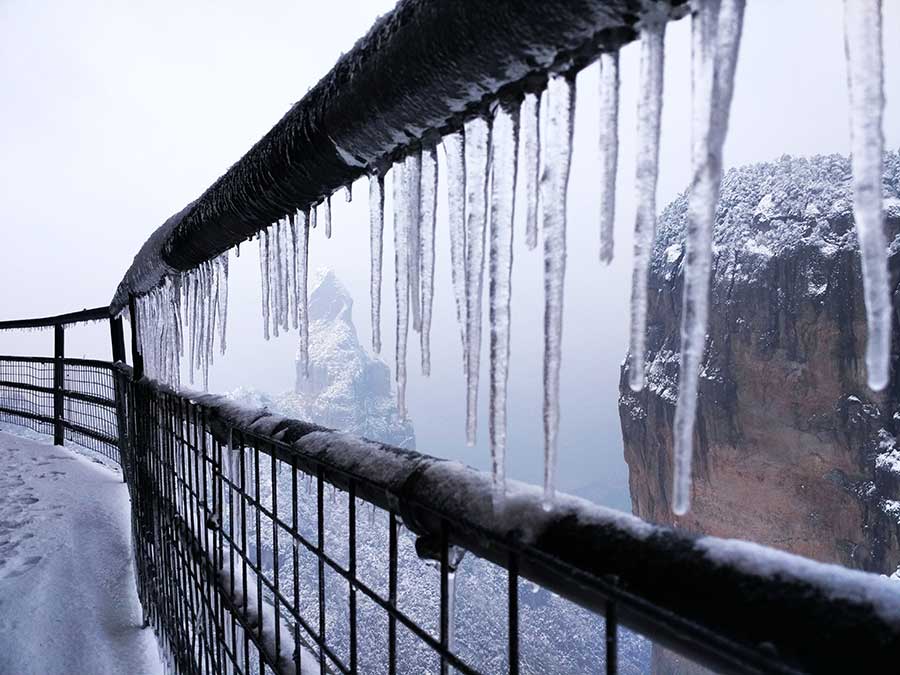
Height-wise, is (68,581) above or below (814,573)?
below

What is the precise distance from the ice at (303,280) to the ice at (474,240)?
22.7 inches

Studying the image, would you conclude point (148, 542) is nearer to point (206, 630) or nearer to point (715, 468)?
point (206, 630)

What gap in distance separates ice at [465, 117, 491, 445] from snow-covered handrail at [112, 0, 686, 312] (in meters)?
0.03

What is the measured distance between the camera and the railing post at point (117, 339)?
14.7 ft

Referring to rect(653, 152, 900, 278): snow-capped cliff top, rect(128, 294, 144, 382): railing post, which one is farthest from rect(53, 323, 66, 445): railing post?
rect(653, 152, 900, 278): snow-capped cliff top

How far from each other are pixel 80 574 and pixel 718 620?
3999 millimetres

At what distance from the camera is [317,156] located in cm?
94

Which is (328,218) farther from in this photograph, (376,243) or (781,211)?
(781,211)

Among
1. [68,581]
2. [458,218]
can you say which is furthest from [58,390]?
[458,218]

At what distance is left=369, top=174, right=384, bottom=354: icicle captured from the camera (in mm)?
1026

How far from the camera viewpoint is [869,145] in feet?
1.39

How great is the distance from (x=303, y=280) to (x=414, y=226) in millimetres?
637

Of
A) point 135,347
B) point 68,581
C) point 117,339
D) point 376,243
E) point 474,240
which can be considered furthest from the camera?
point 117,339

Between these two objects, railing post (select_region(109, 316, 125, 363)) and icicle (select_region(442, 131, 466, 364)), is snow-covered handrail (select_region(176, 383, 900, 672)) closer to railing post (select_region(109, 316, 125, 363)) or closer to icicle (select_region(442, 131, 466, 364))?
icicle (select_region(442, 131, 466, 364))
